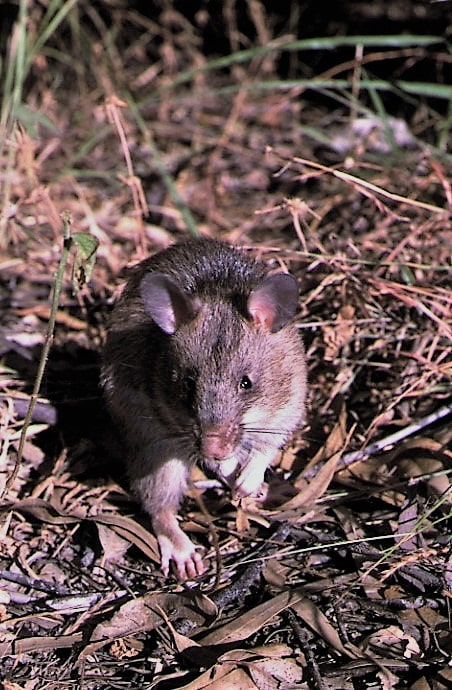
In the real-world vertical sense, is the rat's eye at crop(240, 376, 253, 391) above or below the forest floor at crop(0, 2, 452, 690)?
above

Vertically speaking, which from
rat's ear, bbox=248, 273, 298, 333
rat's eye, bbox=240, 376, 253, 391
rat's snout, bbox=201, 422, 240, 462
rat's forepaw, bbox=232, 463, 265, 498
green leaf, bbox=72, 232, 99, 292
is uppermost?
green leaf, bbox=72, 232, 99, 292

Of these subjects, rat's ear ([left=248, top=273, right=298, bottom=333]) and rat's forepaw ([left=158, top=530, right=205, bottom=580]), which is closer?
rat's ear ([left=248, top=273, right=298, bottom=333])

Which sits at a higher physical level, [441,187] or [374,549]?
[441,187]

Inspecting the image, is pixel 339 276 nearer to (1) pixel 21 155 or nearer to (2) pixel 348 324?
(2) pixel 348 324

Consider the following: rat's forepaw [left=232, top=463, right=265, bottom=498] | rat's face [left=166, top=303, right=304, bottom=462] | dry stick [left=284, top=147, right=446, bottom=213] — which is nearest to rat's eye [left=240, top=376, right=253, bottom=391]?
rat's face [left=166, top=303, right=304, bottom=462]

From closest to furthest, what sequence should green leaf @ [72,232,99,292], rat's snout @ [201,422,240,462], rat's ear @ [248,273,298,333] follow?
1. rat's snout @ [201,422,240,462]
2. rat's ear @ [248,273,298,333]
3. green leaf @ [72,232,99,292]

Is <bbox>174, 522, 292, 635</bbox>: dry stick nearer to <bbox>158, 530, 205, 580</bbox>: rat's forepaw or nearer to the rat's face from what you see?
<bbox>158, 530, 205, 580</bbox>: rat's forepaw

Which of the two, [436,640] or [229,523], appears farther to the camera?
[229,523]

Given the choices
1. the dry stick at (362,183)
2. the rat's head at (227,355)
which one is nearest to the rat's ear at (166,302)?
the rat's head at (227,355)

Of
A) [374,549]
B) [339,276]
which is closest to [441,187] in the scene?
[339,276]
